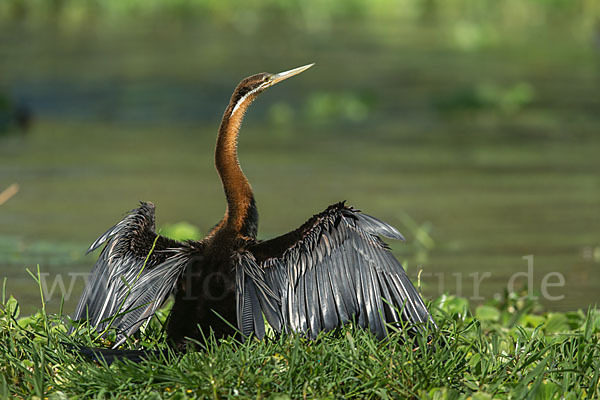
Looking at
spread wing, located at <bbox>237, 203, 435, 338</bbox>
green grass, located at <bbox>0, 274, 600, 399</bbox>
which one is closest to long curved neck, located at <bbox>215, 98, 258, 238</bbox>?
spread wing, located at <bbox>237, 203, 435, 338</bbox>

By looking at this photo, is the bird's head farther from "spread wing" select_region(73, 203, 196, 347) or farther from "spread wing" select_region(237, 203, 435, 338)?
"spread wing" select_region(237, 203, 435, 338)

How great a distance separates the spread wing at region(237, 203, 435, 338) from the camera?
16.6ft

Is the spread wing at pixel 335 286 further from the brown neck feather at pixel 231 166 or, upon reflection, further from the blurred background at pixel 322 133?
the blurred background at pixel 322 133

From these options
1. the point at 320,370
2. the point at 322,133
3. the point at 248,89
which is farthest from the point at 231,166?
the point at 322,133

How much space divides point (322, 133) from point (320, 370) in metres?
9.47

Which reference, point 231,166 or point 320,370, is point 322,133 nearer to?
point 231,166

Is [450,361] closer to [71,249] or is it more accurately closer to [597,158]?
[71,249]

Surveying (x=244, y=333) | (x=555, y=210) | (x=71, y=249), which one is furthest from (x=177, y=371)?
(x=555, y=210)

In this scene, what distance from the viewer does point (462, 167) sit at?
465 inches

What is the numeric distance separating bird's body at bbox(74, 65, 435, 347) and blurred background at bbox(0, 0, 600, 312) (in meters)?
1.85

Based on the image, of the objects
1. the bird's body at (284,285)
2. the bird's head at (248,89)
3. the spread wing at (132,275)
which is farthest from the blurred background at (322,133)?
the bird's head at (248,89)

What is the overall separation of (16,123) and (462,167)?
5931 millimetres

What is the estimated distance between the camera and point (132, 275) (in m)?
5.34

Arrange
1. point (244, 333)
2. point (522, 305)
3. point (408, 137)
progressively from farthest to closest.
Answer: point (408, 137)
point (522, 305)
point (244, 333)
